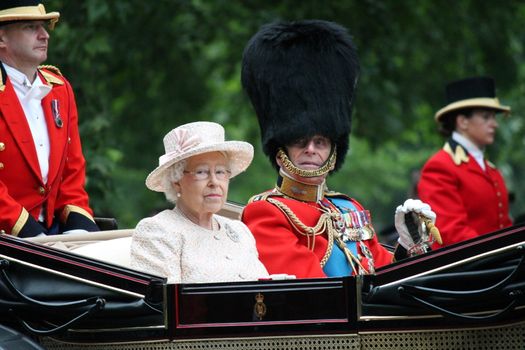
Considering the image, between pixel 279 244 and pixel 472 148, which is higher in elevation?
pixel 472 148

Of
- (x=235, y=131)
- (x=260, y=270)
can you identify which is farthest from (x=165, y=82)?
(x=260, y=270)

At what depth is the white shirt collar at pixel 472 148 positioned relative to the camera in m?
8.66

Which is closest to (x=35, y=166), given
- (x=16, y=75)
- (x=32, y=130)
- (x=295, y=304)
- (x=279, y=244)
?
(x=32, y=130)

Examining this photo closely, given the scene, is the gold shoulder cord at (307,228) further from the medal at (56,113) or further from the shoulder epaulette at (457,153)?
the shoulder epaulette at (457,153)

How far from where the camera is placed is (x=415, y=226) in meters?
5.80

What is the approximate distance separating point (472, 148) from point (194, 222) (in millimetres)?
3691

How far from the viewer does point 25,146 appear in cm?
605

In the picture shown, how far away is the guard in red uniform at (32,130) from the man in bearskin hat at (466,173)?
9.00 ft

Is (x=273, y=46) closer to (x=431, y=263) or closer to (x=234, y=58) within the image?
(x=431, y=263)

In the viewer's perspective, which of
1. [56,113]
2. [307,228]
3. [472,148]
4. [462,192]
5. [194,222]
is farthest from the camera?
[472,148]

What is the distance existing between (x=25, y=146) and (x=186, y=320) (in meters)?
1.47

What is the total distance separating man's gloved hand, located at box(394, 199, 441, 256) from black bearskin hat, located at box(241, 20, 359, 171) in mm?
641

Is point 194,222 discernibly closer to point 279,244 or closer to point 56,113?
point 279,244

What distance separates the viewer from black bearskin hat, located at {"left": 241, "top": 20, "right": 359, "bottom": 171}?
6.26 m
